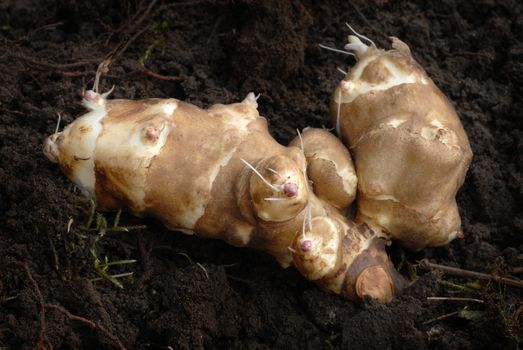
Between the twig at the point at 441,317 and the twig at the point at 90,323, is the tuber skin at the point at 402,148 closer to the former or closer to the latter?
the twig at the point at 441,317

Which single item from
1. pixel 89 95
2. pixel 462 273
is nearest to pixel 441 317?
pixel 462 273

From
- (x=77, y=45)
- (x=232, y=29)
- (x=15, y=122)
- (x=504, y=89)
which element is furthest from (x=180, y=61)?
(x=504, y=89)

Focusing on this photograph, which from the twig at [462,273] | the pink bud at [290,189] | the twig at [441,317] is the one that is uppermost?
the pink bud at [290,189]

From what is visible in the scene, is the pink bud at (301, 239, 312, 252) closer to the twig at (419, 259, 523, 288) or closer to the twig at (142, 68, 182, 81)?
the twig at (419, 259, 523, 288)

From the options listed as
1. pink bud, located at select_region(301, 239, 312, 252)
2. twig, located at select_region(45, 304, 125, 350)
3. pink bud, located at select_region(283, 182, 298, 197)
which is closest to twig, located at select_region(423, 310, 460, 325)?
pink bud, located at select_region(301, 239, 312, 252)

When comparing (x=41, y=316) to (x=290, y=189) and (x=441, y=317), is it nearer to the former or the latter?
(x=290, y=189)

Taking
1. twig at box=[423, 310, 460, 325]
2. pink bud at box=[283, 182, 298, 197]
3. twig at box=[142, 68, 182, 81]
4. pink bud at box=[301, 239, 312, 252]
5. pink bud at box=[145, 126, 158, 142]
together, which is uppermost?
pink bud at box=[145, 126, 158, 142]

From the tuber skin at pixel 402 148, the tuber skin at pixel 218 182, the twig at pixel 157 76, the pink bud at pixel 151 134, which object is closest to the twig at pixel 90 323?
the tuber skin at pixel 218 182
